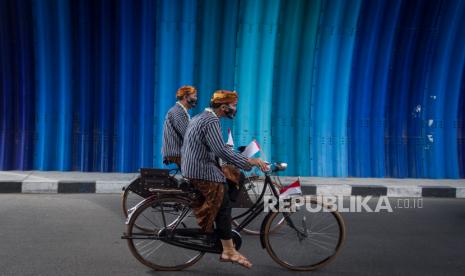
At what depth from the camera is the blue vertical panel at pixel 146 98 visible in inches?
361

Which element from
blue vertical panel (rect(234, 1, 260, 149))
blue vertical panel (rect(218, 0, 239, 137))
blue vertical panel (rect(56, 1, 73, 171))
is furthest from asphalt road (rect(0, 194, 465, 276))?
blue vertical panel (rect(218, 0, 239, 137))

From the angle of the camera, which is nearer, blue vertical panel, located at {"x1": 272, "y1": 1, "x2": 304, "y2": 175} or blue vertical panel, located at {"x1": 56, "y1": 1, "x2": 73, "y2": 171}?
blue vertical panel, located at {"x1": 56, "y1": 1, "x2": 73, "y2": 171}

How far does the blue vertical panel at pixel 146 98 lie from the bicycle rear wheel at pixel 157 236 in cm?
507

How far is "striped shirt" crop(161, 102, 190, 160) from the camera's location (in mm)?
5480

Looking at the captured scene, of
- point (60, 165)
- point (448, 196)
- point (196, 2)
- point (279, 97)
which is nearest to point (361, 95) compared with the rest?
point (279, 97)

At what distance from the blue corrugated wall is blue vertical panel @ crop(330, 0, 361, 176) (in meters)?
0.02

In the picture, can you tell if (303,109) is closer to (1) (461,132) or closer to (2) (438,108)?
(2) (438,108)

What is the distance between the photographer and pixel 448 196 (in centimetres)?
852

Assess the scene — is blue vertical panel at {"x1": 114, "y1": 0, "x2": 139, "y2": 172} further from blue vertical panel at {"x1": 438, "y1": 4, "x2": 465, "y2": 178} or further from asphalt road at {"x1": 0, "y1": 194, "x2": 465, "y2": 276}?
blue vertical panel at {"x1": 438, "y1": 4, "x2": 465, "y2": 178}

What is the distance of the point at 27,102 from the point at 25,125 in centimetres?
37

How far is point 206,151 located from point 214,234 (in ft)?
2.00

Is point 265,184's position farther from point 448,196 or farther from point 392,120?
point 392,120

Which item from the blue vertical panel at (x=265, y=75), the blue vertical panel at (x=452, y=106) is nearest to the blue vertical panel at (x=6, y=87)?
the blue vertical panel at (x=265, y=75)

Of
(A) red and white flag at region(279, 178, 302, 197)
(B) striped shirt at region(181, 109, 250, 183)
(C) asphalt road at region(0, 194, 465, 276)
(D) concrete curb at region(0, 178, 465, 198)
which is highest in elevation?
(B) striped shirt at region(181, 109, 250, 183)
